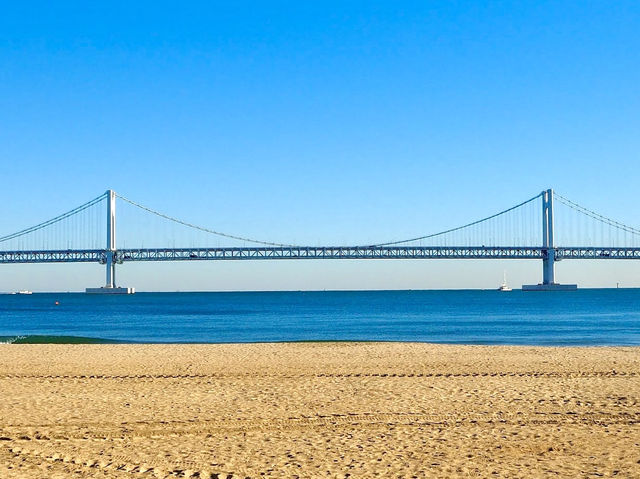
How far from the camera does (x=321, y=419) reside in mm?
9117

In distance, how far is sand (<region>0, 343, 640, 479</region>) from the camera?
6914 millimetres

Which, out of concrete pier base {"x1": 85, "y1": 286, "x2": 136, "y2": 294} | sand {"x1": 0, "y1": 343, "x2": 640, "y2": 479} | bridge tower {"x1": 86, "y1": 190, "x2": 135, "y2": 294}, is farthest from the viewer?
concrete pier base {"x1": 85, "y1": 286, "x2": 136, "y2": 294}

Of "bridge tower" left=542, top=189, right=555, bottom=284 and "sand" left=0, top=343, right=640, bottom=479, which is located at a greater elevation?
"bridge tower" left=542, top=189, right=555, bottom=284

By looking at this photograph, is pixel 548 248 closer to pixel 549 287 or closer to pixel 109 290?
pixel 549 287

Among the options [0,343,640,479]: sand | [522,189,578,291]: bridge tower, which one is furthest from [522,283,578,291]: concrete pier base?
[0,343,640,479]: sand

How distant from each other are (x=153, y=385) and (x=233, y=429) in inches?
163

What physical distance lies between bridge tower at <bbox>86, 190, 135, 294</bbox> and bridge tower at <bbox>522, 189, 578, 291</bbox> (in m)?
48.0

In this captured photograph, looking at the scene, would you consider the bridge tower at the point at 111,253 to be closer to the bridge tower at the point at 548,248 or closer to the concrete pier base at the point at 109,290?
the concrete pier base at the point at 109,290

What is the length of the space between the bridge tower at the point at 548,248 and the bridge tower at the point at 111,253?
158 feet

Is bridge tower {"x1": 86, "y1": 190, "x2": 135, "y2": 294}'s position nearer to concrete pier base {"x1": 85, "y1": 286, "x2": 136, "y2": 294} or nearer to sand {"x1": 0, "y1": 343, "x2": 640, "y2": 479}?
concrete pier base {"x1": 85, "y1": 286, "x2": 136, "y2": 294}

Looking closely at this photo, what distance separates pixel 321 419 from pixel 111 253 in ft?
262

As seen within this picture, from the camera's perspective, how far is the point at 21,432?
324 inches

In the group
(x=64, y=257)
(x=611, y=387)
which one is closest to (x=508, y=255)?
(x=64, y=257)

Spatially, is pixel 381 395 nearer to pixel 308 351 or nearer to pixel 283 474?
pixel 283 474
